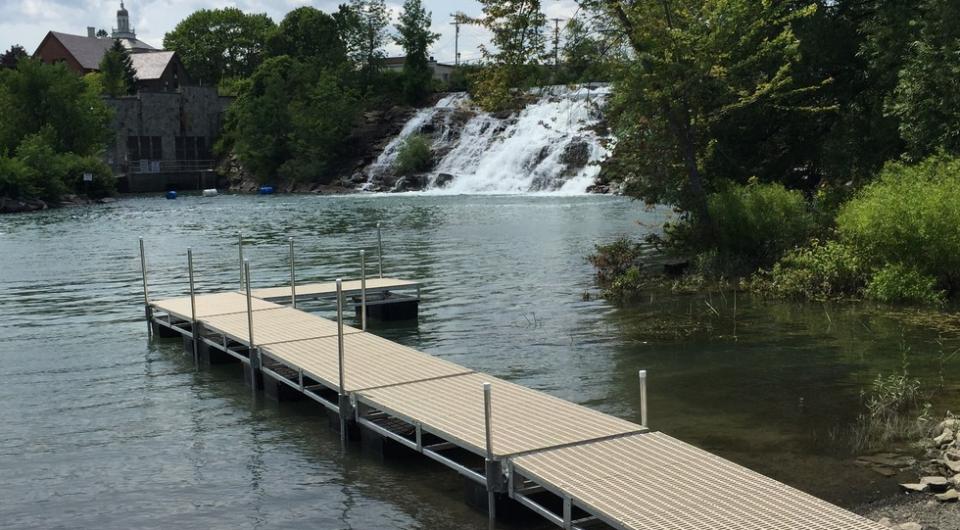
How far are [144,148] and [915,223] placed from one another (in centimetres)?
9191

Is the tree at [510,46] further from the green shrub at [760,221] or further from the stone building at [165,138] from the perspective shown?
the stone building at [165,138]

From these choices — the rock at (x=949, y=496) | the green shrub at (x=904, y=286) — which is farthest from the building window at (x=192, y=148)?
the rock at (x=949, y=496)

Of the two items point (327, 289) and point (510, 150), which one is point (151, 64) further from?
point (327, 289)

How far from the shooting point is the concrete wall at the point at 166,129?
3839 inches

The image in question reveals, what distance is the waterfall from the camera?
2746 inches

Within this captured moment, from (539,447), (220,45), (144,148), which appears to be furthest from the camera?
(220,45)

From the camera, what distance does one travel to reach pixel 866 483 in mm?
11164

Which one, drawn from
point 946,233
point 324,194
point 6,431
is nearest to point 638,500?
point 6,431

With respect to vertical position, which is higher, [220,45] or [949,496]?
[220,45]

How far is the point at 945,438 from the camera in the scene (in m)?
12.1

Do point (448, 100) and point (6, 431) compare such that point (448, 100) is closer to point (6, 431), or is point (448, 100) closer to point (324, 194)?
point (324, 194)

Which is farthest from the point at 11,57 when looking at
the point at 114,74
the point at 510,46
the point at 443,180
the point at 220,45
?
the point at 510,46

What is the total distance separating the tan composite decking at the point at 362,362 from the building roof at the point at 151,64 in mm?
113615

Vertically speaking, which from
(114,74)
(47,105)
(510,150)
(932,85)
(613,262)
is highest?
(114,74)
